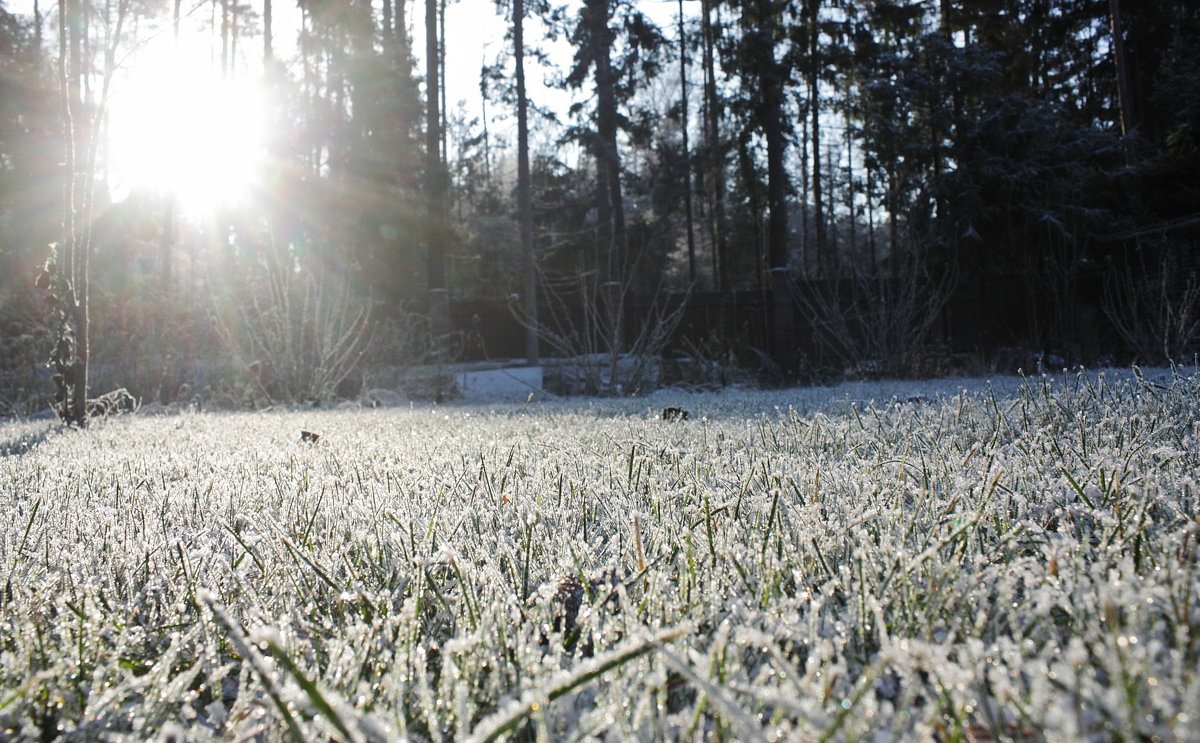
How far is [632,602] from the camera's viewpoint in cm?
94

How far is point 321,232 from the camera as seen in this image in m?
16.5

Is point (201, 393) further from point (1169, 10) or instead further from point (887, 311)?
point (1169, 10)

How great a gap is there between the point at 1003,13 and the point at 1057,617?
839 inches

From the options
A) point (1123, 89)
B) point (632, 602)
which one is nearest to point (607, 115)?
point (1123, 89)

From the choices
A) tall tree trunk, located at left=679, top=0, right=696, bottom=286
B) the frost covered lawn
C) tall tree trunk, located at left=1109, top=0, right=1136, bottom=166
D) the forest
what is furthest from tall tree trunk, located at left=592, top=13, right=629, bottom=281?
the frost covered lawn

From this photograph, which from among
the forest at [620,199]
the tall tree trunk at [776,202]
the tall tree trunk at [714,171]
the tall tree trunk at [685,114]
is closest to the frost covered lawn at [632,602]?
the forest at [620,199]

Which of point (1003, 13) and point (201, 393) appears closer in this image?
point (201, 393)

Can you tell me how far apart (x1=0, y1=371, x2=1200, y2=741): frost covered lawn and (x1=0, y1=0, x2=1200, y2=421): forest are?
5.63 meters

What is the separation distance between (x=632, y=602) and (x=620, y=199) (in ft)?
57.5

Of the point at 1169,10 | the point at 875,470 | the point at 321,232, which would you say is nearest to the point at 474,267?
the point at 321,232

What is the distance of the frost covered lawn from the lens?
1.99 ft

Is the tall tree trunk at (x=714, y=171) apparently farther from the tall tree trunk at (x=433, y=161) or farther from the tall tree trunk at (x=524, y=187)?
the tall tree trunk at (x=433, y=161)

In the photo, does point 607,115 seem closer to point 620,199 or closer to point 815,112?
point 620,199

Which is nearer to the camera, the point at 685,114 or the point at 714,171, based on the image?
the point at 714,171
